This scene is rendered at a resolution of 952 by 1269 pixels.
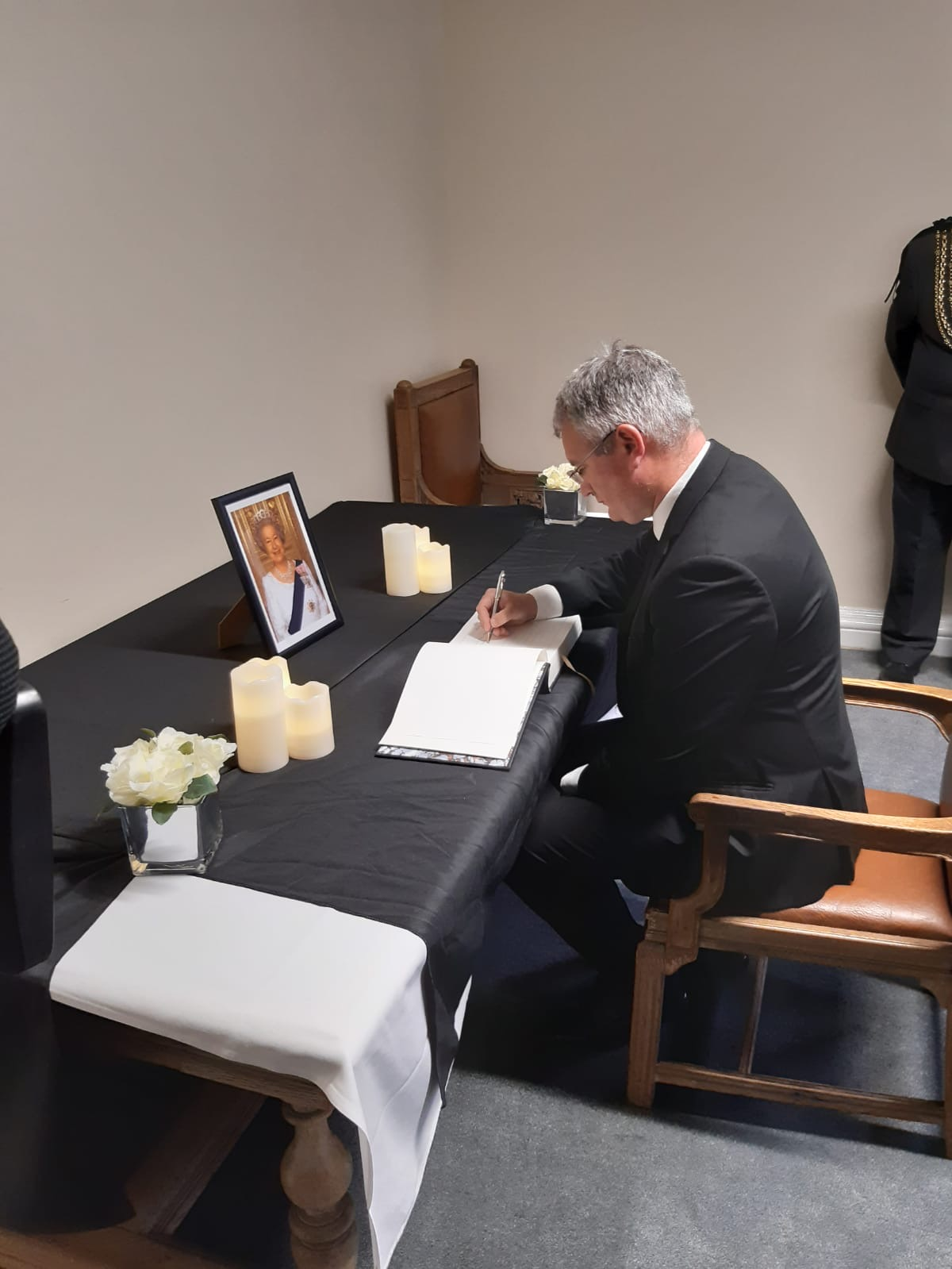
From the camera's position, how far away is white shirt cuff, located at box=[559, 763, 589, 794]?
1.81 m

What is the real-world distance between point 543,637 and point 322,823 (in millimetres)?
692

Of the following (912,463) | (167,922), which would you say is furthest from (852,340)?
(167,922)

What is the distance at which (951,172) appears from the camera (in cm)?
332

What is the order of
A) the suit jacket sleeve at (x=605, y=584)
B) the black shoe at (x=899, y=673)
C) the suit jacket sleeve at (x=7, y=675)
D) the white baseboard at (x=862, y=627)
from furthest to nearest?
the white baseboard at (x=862, y=627)
the black shoe at (x=899, y=673)
the suit jacket sleeve at (x=605, y=584)
the suit jacket sleeve at (x=7, y=675)

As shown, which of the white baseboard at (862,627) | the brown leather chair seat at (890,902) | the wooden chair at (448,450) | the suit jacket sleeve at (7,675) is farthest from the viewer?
the white baseboard at (862,627)

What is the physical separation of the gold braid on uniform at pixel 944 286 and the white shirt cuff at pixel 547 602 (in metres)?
1.93

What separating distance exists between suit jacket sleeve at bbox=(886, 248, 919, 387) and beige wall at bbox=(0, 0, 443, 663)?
64.0 inches

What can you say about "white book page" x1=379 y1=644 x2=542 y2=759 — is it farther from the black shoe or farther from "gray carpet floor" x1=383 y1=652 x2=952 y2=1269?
the black shoe

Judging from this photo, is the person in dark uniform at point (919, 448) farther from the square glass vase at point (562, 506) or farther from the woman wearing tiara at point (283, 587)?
the woman wearing tiara at point (283, 587)

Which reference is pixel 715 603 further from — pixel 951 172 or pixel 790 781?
pixel 951 172

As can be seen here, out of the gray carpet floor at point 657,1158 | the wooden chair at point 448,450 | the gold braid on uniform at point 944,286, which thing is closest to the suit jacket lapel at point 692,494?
the gray carpet floor at point 657,1158

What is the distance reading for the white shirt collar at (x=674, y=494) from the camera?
5.60 ft

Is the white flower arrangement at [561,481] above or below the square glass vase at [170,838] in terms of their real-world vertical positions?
above

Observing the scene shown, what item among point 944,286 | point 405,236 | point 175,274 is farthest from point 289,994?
point 944,286
